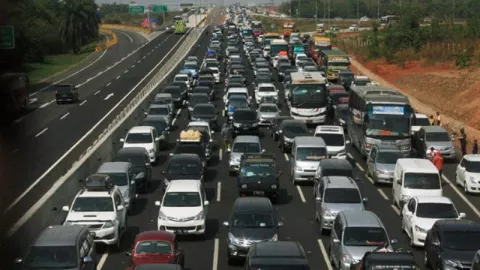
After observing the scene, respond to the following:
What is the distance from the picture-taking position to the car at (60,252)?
1595 centimetres

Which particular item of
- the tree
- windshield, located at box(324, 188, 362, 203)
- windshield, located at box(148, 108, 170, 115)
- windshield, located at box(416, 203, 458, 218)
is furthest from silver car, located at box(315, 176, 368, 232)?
windshield, located at box(148, 108, 170, 115)

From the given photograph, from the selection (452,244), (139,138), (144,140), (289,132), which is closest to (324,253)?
(452,244)

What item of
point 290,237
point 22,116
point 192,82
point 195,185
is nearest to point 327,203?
point 290,237

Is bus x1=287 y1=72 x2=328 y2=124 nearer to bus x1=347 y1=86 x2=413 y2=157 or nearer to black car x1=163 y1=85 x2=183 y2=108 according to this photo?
bus x1=347 y1=86 x2=413 y2=157

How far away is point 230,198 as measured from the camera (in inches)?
1142

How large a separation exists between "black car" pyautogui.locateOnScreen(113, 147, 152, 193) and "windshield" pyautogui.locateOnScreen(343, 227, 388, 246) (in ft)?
40.8

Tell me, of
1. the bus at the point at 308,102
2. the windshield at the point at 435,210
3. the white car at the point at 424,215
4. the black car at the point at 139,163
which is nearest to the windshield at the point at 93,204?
the black car at the point at 139,163

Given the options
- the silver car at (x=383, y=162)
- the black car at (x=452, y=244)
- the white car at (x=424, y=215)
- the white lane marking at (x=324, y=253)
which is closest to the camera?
the black car at (x=452, y=244)

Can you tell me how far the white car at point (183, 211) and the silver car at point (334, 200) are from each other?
11.4 ft

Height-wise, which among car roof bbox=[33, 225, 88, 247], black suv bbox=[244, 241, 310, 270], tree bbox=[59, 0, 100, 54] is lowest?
black suv bbox=[244, 241, 310, 270]

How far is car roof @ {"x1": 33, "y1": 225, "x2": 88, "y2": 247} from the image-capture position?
54.0 feet

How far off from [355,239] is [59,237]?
6.70m

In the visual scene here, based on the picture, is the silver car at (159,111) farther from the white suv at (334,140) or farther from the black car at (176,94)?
the white suv at (334,140)

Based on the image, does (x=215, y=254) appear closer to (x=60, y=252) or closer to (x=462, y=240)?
(x=60, y=252)
